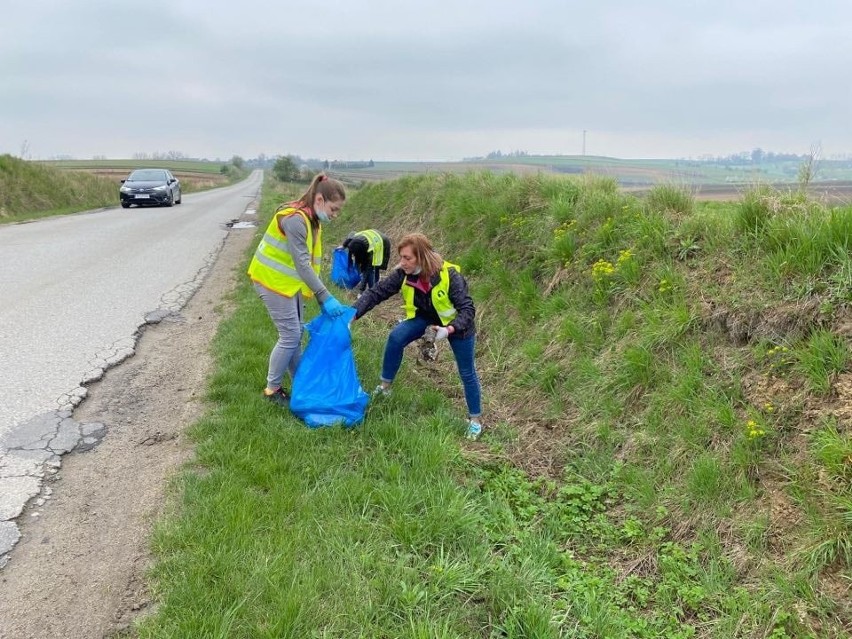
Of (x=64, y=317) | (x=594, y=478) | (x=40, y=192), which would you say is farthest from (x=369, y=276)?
(x=40, y=192)

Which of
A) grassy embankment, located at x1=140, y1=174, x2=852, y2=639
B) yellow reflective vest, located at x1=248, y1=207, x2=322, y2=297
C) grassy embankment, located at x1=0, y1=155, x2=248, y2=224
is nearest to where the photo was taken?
grassy embankment, located at x1=140, y1=174, x2=852, y2=639

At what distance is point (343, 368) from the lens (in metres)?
4.39

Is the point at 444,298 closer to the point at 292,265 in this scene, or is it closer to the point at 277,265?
the point at 292,265

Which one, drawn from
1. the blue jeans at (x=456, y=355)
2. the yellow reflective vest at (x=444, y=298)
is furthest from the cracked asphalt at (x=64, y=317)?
the yellow reflective vest at (x=444, y=298)

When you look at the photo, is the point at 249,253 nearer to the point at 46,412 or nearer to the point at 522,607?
the point at 46,412

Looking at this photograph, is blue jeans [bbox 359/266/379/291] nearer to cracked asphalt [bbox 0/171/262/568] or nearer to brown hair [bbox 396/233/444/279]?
brown hair [bbox 396/233/444/279]

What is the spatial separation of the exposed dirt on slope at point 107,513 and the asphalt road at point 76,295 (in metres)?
0.40

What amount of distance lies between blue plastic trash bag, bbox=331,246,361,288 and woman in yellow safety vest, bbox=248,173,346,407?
1116 mm

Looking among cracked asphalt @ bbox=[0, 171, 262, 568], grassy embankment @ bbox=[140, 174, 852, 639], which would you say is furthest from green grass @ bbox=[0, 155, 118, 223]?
grassy embankment @ bbox=[140, 174, 852, 639]

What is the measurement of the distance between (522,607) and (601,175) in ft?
19.5

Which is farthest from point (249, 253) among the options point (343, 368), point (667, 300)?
point (667, 300)

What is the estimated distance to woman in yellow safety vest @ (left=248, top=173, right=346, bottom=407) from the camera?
418 cm

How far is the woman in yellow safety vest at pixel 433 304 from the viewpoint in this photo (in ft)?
14.3

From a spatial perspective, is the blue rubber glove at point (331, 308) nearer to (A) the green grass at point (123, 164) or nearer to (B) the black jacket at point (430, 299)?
(B) the black jacket at point (430, 299)
